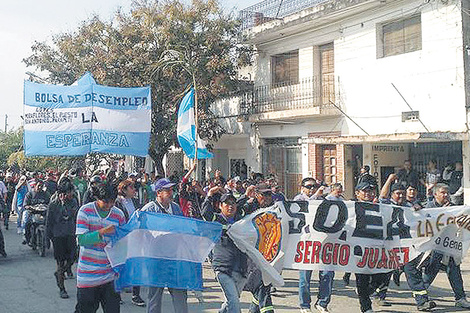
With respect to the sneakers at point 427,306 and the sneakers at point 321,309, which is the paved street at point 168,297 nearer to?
the sneakers at point 427,306

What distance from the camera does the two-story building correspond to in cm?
1409

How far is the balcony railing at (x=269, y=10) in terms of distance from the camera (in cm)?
1833

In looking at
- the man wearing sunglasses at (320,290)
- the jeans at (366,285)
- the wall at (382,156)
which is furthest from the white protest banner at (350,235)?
the wall at (382,156)

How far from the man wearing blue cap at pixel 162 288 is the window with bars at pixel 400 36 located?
1066 cm

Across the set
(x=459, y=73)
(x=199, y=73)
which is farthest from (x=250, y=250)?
(x=199, y=73)

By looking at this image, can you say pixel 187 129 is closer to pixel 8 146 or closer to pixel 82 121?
pixel 82 121

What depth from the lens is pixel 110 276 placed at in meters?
5.56

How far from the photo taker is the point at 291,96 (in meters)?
18.8

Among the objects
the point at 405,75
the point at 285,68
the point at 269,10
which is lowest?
the point at 405,75

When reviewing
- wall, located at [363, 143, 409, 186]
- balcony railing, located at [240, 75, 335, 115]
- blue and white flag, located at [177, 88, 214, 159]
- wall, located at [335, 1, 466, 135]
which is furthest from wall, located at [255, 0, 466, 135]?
blue and white flag, located at [177, 88, 214, 159]

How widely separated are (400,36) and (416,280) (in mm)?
9430

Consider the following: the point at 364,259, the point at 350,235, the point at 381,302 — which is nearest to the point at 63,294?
the point at 350,235

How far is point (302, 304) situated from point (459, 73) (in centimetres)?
893

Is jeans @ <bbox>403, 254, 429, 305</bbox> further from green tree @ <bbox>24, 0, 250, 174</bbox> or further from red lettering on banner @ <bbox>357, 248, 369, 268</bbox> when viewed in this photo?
green tree @ <bbox>24, 0, 250, 174</bbox>
